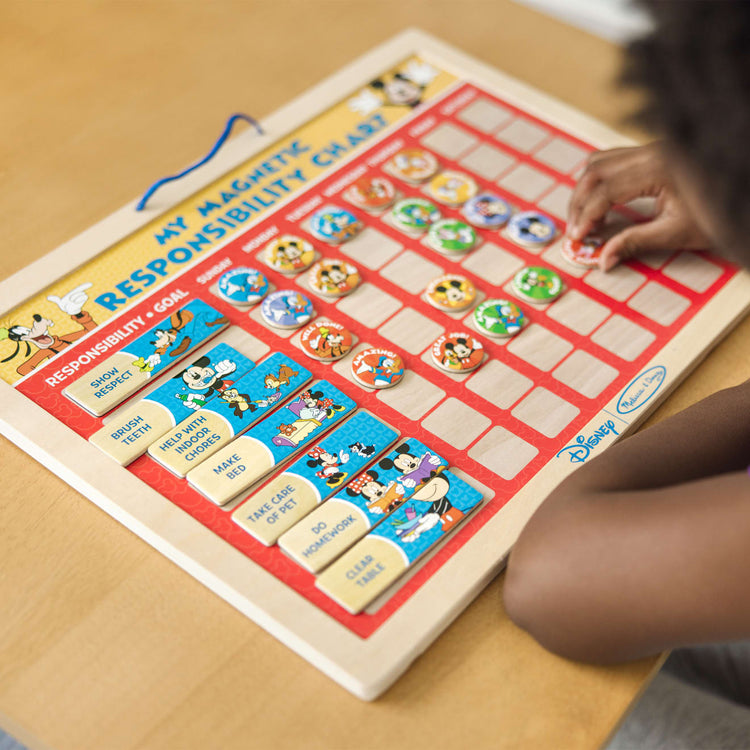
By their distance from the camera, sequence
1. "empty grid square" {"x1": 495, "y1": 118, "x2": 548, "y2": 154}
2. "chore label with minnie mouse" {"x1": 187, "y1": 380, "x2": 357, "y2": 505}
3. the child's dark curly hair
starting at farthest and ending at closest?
"empty grid square" {"x1": 495, "y1": 118, "x2": 548, "y2": 154}, "chore label with minnie mouse" {"x1": 187, "y1": 380, "x2": 357, "y2": 505}, the child's dark curly hair

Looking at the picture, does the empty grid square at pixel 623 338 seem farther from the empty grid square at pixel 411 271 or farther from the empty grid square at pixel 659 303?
the empty grid square at pixel 411 271

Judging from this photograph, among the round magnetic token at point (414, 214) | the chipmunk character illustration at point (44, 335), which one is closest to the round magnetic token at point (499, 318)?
the round magnetic token at point (414, 214)

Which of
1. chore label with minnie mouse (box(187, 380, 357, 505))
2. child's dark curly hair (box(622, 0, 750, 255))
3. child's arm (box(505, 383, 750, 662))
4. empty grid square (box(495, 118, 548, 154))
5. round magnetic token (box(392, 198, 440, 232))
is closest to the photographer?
child's dark curly hair (box(622, 0, 750, 255))

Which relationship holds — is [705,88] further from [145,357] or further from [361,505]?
[145,357]

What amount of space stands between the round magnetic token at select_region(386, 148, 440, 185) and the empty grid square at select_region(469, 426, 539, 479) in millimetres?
323

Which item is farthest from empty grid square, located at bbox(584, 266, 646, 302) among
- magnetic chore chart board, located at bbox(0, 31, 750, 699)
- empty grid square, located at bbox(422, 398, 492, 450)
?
empty grid square, located at bbox(422, 398, 492, 450)

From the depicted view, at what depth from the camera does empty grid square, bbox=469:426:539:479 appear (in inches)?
26.5

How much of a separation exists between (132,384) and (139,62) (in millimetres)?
540

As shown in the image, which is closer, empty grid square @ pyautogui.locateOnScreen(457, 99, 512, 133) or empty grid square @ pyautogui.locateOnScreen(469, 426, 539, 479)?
empty grid square @ pyautogui.locateOnScreen(469, 426, 539, 479)

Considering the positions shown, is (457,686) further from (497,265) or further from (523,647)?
(497,265)

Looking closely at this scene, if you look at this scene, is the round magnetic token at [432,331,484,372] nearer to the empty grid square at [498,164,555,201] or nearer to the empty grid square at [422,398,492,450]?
the empty grid square at [422,398,492,450]

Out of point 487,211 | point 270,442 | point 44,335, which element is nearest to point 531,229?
point 487,211

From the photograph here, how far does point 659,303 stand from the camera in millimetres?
809

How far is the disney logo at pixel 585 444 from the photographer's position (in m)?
0.68
